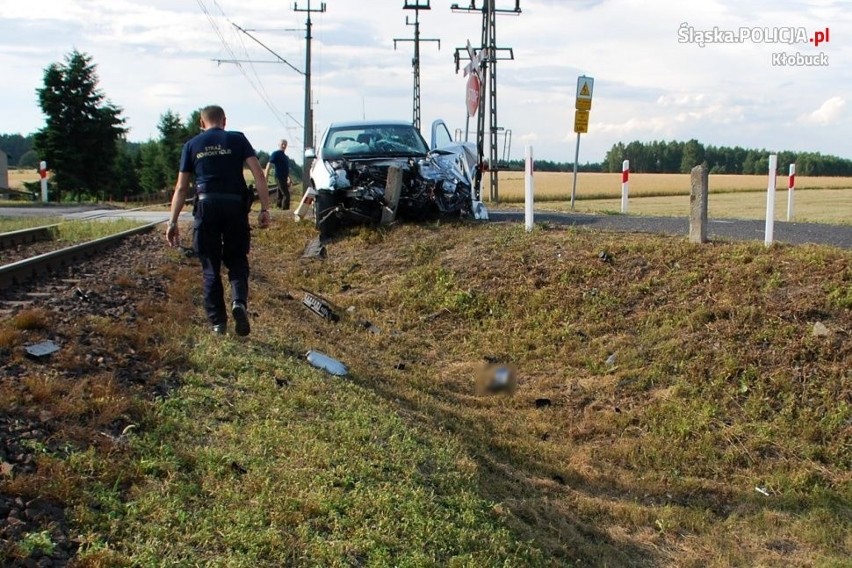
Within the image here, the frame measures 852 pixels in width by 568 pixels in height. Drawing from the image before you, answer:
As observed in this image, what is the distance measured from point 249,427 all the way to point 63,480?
1.24 metres

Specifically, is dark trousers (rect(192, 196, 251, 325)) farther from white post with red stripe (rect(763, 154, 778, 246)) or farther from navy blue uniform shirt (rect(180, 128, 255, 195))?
white post with red stripe (rect(763, 154, 778, 246))

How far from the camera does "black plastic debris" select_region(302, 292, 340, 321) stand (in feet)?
29.5

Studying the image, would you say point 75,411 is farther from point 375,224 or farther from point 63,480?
point 375,224

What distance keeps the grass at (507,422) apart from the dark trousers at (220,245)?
30 centimetres

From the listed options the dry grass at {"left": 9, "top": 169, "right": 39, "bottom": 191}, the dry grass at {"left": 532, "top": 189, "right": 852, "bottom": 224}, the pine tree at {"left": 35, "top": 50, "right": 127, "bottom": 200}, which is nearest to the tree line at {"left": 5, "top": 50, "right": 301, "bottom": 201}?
the pine tree at {"left": 35, "top": 50, "right": 127, "bottom": 200}

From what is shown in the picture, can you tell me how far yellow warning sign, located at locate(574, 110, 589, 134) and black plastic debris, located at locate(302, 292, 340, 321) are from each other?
10285 mm

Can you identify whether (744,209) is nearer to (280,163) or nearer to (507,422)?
(280,163)

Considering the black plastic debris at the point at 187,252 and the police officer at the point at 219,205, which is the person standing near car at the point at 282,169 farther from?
the police officer at the point at 219,205

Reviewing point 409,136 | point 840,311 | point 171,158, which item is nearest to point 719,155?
point 171,158

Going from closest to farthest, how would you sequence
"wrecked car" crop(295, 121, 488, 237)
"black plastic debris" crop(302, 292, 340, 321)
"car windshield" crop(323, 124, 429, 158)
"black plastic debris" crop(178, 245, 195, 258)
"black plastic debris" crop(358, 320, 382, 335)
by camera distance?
"black plastic debris" crop(358, 320, 382, 335) < "black plastic debris" crop(302, 292, 340, 321) < "black plastic debris" crop(178, 245, 195, 258) < "wrecked car" crop(295, 121, 488, 237) < "car windshield" crop(323, 124, 429, 158)

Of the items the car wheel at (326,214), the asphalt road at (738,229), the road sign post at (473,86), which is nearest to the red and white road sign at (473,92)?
the road sign post at (473,86)

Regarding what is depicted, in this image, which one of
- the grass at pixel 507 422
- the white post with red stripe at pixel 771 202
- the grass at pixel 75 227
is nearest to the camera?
the grass at pixel 507 422

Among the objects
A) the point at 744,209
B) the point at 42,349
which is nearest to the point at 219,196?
the point at 42,349

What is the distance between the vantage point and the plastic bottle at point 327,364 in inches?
249
